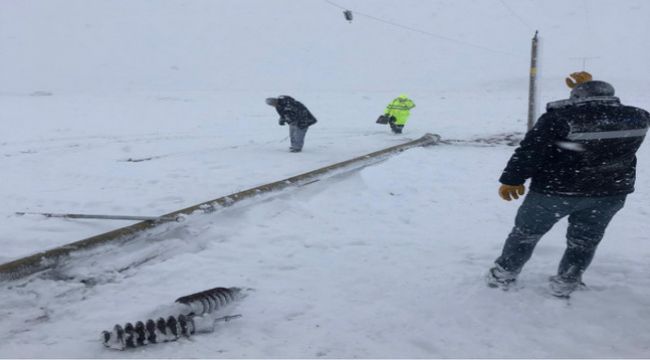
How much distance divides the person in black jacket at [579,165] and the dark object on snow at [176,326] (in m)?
2.15

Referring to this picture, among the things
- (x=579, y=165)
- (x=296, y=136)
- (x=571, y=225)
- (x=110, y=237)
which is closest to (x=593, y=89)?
(x=579, y=165)

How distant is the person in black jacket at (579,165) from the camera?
3217 mm

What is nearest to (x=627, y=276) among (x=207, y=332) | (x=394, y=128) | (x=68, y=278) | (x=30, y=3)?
(x=207, y=332)

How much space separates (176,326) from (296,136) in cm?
824

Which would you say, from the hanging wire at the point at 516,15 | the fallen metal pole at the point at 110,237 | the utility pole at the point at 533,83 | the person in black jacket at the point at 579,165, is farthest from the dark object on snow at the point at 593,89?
the hanging wire at the point at 516,15

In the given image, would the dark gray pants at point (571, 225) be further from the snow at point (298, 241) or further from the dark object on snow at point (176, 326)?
the dark object on snow at point (176, 326)

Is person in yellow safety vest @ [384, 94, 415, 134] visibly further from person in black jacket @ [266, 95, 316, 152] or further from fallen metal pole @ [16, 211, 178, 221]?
fallen metal pole @ [16, 211, 178, 221]

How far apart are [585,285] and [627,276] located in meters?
0.51

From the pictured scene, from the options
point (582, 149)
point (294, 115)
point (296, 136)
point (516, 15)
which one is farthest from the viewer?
point (516, 15)

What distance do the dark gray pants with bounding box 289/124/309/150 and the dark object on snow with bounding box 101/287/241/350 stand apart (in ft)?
25.3

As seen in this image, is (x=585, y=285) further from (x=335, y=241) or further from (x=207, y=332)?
(x=207, y=332)

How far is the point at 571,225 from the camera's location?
11.9ft

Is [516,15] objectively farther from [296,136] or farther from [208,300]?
[208,300]

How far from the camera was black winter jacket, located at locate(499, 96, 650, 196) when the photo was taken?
320 centimetres
